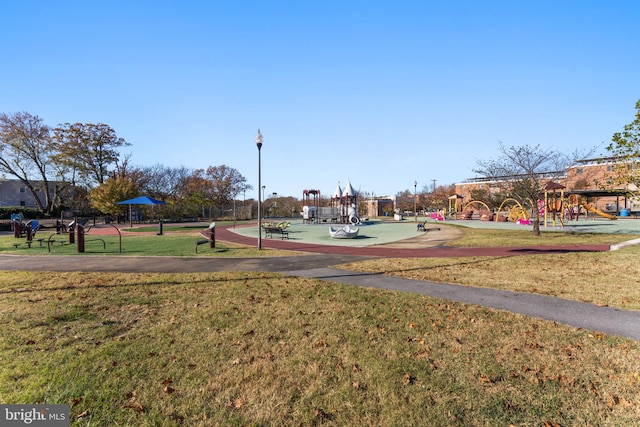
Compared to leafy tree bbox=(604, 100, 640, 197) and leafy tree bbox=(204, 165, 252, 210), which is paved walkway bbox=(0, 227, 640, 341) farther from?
leafy tree bbox=(204, 165, 252, 210)

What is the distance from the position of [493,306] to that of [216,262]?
8.64m

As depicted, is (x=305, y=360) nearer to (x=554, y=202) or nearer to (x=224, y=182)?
(x=554, y=202)

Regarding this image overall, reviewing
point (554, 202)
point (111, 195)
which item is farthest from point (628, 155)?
point (111, 195)

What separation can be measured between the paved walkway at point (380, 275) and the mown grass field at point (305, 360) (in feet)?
1.80

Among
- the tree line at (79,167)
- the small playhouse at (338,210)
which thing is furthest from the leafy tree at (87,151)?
the small playhouse at (338,210)

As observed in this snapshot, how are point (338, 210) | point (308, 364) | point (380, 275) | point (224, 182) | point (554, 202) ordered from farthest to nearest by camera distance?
point (224, 182) < point (338, 210) < point (554, 202) < point (380, 275) < point (308, 364)

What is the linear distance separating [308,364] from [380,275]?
17.7 feet

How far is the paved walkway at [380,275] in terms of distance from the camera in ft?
17.9

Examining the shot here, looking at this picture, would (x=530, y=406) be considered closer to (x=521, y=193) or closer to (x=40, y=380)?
(x=40, y=380)

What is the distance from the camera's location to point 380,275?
904 centimetres

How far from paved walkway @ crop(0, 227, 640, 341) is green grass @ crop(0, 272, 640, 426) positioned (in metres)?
0.63

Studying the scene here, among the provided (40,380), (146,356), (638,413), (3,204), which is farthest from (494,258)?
(3,204)

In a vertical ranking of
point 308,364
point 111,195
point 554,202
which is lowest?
point 308,364

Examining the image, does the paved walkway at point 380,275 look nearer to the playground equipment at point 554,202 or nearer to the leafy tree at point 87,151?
the playground equipment at point 554,202
